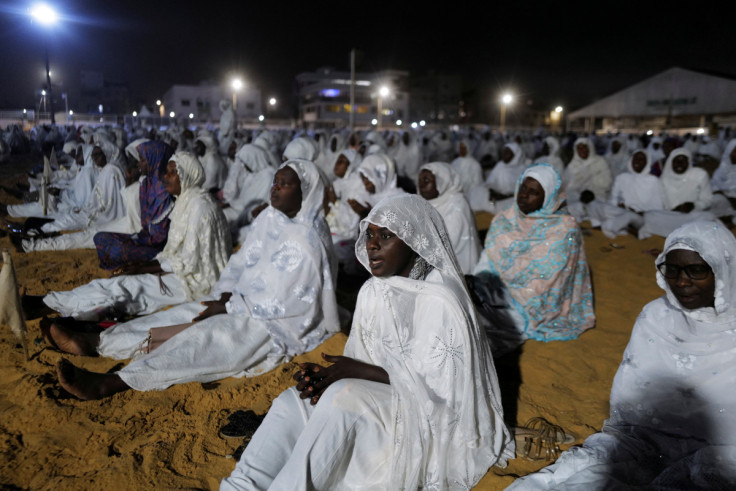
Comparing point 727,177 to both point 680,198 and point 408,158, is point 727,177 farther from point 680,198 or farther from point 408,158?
point 408,158

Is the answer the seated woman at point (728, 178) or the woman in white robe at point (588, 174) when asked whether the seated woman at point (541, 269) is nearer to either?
the woman in white robe at point (588, 174)

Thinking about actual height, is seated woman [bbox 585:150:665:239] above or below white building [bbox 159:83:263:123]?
below

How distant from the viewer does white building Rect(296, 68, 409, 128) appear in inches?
2223

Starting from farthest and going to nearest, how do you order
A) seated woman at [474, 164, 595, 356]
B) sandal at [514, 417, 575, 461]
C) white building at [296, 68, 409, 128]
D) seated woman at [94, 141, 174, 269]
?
1. white building at [296, 68, 409, 128]
2. seated woman at [94, 141, 174, 269]
3. seated woman at [474, 164, 595, 356]
4. sandal at [514, 417, 575, 461]

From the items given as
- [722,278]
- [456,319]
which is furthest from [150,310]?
[722,278]

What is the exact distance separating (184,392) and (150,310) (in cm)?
136

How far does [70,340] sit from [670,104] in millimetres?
44921

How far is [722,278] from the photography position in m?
Answer: 2.35

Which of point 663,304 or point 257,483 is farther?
point 663,304

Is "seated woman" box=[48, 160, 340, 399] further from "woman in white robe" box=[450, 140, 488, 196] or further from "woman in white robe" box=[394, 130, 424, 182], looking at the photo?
"woman in white robe" box=[394, 130, 424, 182]

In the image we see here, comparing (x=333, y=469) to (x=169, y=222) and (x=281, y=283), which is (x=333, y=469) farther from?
(x=169, y=222)

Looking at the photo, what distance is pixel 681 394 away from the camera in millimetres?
2494

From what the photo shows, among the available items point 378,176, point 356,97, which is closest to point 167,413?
point 378,176

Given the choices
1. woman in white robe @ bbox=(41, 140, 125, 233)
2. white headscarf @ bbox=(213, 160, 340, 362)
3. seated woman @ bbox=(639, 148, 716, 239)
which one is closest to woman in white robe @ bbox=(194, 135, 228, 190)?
woman in white robe @ bbox=(41, 140, 125, 233)
